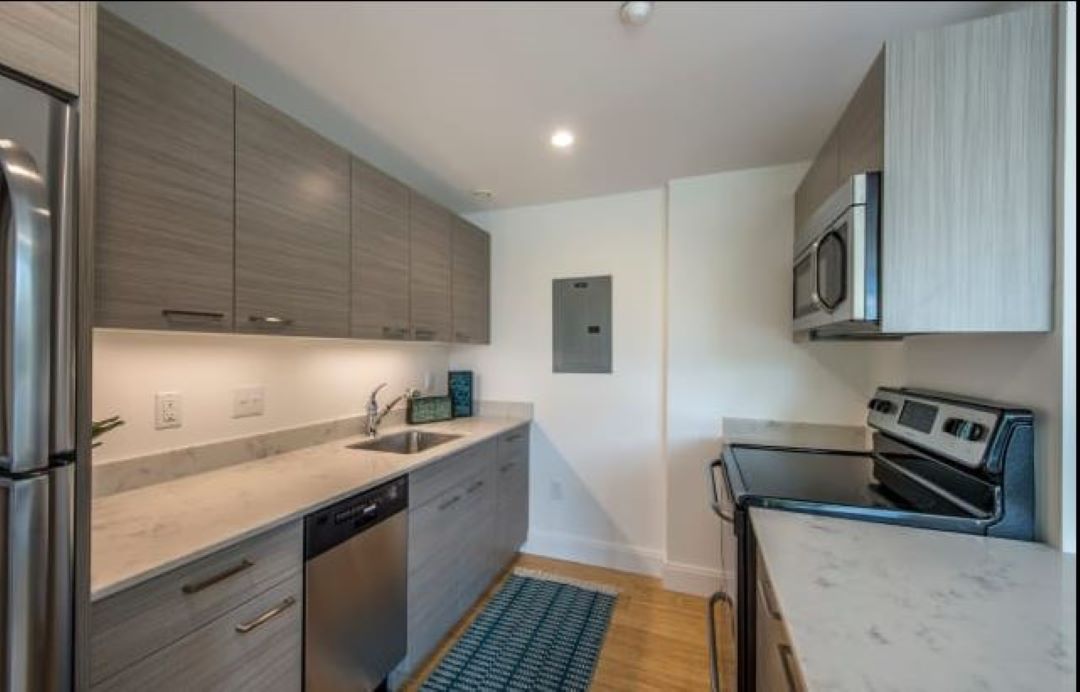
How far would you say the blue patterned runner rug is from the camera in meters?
1.57

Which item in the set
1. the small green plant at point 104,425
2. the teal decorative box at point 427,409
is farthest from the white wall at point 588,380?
the small green plant at point 104,425

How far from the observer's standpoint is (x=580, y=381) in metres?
2.51

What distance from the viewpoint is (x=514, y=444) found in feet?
7.85

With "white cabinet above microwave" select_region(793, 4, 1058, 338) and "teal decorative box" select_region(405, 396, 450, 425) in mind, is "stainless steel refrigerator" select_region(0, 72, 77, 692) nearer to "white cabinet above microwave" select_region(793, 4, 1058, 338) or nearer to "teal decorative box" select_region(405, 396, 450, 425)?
"white cabinet above microwave" select_region(793, 4, 1058, 338)

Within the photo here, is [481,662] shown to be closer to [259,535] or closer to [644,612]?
[644,612]

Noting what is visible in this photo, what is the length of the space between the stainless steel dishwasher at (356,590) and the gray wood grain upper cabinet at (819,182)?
1.75 meters

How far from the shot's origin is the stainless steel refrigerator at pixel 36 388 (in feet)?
1.95

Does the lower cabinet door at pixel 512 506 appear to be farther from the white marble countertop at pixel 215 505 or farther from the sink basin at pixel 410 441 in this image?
the white marble countertop at pixel 215 505

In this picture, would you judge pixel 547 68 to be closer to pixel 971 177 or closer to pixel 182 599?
pixel 971 177

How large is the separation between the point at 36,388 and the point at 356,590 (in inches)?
38.6

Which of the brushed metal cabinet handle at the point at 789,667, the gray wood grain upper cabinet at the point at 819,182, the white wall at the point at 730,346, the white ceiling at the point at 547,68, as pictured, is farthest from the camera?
the white wall at the point at 730,346

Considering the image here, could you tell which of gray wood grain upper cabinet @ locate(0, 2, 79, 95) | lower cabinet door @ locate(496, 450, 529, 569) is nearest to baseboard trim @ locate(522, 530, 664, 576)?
lower cabinet door @ locate(496, 450, 529, 569)

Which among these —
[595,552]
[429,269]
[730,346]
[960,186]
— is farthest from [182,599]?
[730,346]

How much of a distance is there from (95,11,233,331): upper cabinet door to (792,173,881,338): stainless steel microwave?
1633 millimetres
